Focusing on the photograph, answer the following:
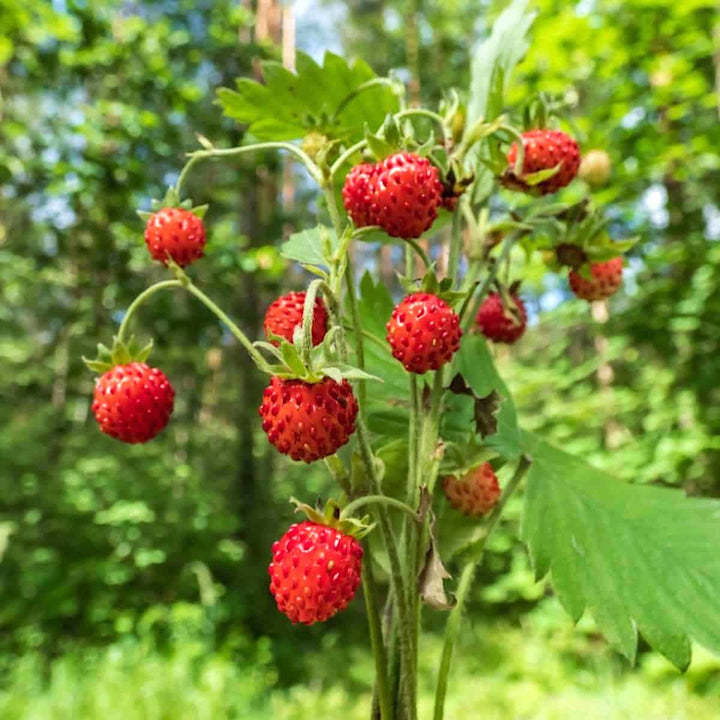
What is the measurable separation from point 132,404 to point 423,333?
0.29 meters

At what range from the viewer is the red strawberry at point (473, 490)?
60 centimetres

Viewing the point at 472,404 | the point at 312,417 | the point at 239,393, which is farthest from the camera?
the point at 239,393

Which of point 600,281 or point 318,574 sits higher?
point 600,281

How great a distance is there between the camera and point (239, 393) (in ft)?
18.3

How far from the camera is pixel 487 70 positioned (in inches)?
27.9

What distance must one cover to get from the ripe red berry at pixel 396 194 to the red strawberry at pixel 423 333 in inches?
2.4

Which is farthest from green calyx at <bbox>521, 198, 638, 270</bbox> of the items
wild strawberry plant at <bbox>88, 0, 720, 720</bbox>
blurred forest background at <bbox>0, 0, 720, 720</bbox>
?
blurred forest background at <bbox>0, 0, 720, 720</bbox>

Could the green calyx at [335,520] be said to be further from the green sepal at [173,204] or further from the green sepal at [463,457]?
the green sepal at [173,204]

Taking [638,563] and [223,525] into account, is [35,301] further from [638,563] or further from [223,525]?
[638,563]

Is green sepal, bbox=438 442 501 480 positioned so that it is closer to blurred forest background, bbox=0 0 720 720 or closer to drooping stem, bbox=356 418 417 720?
drooping stem, bbox=356 418 417 720

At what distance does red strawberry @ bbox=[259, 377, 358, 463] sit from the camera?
0.43 meters

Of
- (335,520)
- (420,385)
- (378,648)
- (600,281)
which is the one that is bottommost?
(378,648)

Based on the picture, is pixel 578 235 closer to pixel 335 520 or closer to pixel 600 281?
pixel 600 281

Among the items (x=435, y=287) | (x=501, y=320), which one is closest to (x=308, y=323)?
(x=435, y=287)
